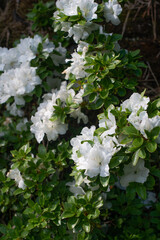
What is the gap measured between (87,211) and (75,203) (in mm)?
74

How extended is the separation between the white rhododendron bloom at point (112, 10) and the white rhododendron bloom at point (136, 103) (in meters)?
0.62

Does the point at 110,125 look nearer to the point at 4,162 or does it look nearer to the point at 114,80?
the point at 114,80

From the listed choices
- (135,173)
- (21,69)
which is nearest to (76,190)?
(135,173)

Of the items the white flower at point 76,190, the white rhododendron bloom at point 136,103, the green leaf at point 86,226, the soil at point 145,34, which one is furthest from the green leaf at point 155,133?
the soil at point 145,34

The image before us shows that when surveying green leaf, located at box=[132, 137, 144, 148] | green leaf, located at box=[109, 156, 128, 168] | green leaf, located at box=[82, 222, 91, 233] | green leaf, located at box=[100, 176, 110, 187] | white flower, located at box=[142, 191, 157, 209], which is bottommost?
white flower, located at box=[142, 191, 157, 209]

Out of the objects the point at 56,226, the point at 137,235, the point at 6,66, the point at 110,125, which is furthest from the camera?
the point at 6,66

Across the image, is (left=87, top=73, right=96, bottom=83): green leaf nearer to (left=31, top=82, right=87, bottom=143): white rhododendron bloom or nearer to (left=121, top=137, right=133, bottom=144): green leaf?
(left=31, top=82, right=87, bottom=143): white rhododendron bloom

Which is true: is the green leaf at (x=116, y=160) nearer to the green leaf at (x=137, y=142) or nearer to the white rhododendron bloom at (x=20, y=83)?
the green leaf at (x=137, y=142)

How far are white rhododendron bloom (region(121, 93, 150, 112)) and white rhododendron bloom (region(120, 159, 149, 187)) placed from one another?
0.25 metres

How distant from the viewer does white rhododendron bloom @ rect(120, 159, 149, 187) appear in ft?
Result: 4.69

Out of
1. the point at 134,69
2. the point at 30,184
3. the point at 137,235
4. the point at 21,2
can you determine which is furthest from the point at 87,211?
the point at 21,2

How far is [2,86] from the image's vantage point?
6.54ft

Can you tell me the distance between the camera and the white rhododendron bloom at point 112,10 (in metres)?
1.76

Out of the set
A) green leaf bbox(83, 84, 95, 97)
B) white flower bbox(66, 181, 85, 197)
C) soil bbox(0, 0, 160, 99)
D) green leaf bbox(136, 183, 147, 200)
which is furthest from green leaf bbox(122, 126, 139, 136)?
soil bbox(0, 0, 160, 99)
